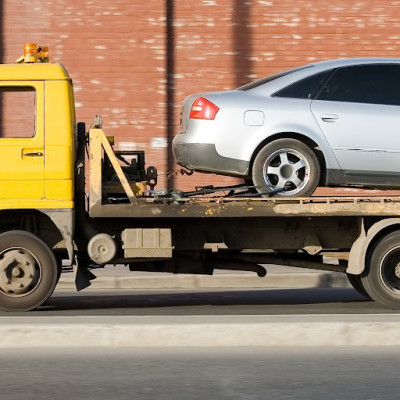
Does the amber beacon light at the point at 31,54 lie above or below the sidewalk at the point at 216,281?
above

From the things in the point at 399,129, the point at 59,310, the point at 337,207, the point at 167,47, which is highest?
the point at 167,47

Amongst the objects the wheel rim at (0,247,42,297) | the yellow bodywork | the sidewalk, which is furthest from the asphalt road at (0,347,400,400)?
the sidewalk

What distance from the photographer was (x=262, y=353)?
310 inches

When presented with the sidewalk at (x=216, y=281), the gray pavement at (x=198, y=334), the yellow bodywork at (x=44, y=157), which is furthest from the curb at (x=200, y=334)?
the sidewalk at (x=216, y=281)

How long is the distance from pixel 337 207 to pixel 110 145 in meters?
2.15

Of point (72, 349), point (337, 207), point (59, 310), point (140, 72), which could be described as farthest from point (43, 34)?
point (72, 349)

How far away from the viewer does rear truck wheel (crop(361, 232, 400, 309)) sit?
10258 millimetres

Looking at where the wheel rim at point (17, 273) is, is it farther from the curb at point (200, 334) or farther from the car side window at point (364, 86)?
the car side window at point (364, 86)

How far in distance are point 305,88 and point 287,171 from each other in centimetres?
89

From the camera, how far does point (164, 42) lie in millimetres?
17953

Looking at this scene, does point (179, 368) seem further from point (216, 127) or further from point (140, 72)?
point (140, 72)

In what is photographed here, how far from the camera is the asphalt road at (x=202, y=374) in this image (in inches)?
258

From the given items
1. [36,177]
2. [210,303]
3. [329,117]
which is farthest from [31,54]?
[210,303]

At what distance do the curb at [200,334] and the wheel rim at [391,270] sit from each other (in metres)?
2.18
